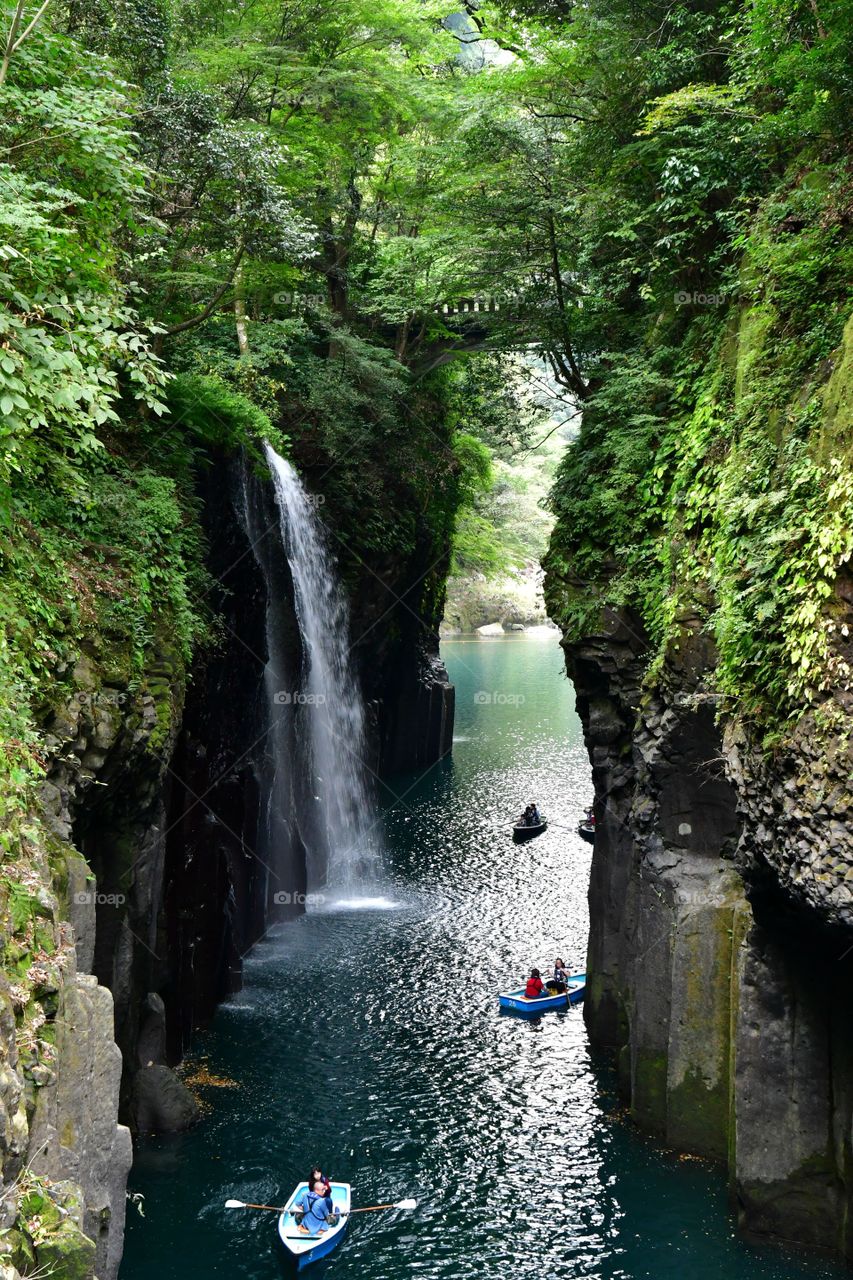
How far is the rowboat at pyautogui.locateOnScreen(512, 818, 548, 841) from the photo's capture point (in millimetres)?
33875

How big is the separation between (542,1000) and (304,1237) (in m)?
8.56

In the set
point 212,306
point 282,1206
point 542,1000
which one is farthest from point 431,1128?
point 212,306

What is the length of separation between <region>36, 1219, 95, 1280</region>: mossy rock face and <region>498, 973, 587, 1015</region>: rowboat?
45.9 feet

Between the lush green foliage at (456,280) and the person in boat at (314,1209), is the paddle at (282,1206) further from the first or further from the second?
the lush green foliage at (456,280)

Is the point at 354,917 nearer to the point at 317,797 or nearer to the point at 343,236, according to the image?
the point at 317,797

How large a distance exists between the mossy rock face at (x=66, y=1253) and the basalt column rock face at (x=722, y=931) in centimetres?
800

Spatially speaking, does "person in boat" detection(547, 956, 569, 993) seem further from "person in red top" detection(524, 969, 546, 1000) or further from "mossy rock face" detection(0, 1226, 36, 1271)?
"mossy rock face" detection(0, 1226, 36, 1271)

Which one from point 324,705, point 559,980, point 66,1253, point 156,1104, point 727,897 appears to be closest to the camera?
point 66,1253

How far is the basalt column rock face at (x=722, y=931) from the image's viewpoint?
1234cm

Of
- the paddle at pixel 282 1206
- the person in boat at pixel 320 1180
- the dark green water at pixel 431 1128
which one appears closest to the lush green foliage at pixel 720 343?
the dark green water at pixel 431 1128

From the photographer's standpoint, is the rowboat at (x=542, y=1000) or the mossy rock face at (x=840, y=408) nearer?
the mossy rock face at (x=840, y=408)

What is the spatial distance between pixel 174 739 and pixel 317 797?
45.3 ft

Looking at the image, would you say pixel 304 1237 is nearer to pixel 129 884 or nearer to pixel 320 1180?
pixel 320 1180

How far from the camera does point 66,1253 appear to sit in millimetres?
7832
